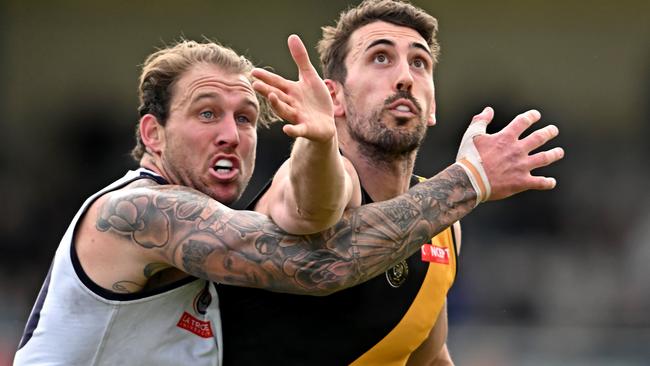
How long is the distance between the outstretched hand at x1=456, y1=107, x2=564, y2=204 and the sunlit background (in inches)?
274

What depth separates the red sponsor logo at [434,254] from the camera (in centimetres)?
482

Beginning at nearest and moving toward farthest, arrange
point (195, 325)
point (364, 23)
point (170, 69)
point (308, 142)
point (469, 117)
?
point (308, 142)
point (195, 325)
point (170, 69)
point (364, 23)
point (469, 117)

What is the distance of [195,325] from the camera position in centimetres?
427

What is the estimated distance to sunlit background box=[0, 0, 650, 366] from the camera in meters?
11.6

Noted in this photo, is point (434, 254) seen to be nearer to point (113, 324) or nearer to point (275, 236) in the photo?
point (275, 236)

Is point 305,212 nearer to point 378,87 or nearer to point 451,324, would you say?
point 378,87

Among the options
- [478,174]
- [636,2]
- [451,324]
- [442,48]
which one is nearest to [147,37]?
[442,48]

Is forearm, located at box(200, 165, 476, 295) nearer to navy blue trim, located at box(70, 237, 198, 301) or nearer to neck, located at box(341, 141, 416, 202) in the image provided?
navy blue trim, located at box(70, 237, 198, 301)

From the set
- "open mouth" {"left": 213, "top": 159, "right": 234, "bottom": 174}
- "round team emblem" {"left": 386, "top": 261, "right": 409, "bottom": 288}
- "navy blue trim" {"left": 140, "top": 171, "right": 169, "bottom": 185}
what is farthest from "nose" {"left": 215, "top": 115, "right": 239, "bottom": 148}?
"round team emblem" {"left": 386, "top": 261, "right": 409, "bottom": 288}

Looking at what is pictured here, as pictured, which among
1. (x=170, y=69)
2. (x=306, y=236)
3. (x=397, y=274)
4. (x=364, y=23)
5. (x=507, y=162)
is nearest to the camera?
(x=306, y=236)

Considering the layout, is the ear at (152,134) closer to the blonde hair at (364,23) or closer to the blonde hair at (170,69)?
the blonde hair at (170,69)

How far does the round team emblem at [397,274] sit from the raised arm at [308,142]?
90 cm

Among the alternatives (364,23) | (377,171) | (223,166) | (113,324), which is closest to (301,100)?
(223,166)

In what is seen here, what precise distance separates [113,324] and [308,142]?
1.25m
